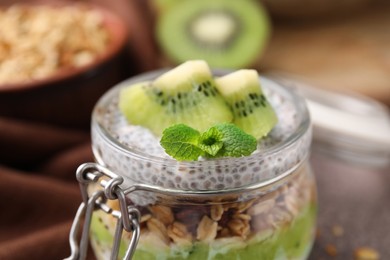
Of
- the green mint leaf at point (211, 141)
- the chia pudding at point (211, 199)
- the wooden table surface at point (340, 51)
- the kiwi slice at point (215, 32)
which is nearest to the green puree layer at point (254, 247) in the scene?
the chia pudding at point (211, 199)

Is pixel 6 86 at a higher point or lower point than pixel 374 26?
higher

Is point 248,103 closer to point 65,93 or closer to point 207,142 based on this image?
point 207,142

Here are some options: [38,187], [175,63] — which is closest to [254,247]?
[38,187]

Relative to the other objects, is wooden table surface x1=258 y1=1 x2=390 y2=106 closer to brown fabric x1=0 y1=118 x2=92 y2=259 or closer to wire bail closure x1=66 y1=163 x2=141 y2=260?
brown fabric x1=0 y1=118 x2=92 y2=259

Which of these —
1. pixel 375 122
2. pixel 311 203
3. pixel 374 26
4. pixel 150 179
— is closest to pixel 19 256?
pixel 150 179

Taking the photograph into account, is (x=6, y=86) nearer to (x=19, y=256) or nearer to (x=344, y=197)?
(x=19, y=256)

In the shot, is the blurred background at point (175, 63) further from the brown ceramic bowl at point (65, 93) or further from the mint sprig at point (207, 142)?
the mint sprig at point (207, 142)

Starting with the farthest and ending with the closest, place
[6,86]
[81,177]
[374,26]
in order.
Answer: [374,26] < [6,86] < [81,177]
